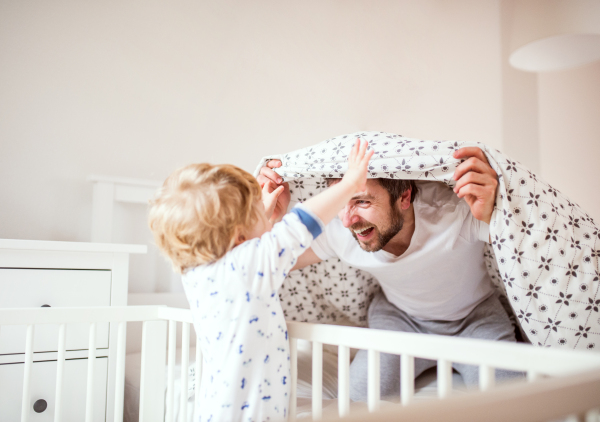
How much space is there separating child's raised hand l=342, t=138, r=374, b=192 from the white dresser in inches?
27.9

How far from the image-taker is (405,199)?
1227mm

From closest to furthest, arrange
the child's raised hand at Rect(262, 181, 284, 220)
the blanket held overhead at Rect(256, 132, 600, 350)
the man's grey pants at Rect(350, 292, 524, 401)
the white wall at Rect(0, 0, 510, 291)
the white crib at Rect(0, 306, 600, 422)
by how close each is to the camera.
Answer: the white crib at Rect(0, 306, 600, 422) < the blanket held overhead at Rect(256, 132, 600, 350) < the child's raised hand at Rect(262, 181, 284, 220) < the man's grey pants at Rect(350, 292, 524, 401) < the white wall at Rect(0, 0, 510, 291)

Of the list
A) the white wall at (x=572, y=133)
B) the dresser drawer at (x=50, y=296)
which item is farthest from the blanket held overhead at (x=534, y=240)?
the white wall at (x=572, y=133)

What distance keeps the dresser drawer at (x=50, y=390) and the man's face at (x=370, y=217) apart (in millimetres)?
709

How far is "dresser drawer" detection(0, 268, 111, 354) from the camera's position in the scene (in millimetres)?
1098

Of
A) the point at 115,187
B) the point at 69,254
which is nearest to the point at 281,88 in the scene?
the point at 115,187

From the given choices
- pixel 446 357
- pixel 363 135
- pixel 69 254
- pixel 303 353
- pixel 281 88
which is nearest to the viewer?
pixel 446 357

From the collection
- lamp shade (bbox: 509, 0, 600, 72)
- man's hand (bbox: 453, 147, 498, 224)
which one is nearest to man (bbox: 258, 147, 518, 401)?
man's hand (bbox: 453, 147, 498, 224)

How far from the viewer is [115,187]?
1536mm

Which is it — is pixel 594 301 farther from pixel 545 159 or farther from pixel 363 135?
pixel 545 159

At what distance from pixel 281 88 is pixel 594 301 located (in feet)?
4.65

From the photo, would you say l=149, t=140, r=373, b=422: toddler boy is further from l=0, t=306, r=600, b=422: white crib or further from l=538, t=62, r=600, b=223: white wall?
l=538, t=62, r=600, b=223: white wall

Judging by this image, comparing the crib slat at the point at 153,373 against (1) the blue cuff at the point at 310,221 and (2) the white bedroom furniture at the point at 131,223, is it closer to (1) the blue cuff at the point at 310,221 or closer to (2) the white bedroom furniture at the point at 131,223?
(2) the white bedroom furniture at the point at 131,223

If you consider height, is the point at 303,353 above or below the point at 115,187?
below
